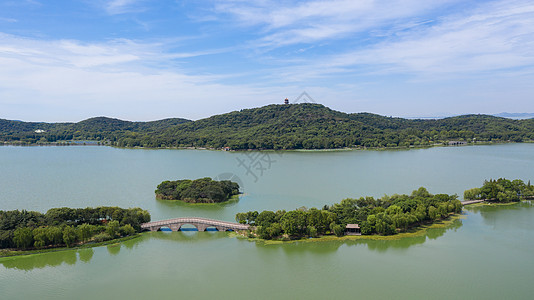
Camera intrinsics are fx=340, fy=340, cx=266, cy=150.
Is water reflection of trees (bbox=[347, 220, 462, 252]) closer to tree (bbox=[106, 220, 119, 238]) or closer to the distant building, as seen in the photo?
the distant building

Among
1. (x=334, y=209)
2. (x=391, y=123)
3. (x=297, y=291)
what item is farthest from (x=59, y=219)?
(x=391, y=123)

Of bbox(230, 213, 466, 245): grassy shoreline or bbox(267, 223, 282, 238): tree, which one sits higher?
bbox(267, 223, 282, 238): tree

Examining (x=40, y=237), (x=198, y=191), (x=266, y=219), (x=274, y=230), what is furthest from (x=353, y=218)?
(x=40, y=237)

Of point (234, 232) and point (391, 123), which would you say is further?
point (391, 123)

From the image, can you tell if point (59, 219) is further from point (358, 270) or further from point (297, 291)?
point (358, 270)

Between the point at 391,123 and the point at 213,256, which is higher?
the point at 391,123

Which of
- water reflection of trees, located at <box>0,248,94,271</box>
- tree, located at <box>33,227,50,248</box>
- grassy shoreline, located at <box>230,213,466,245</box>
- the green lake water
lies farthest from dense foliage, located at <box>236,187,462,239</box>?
tree, located at <box>33,227,50,248</box>
